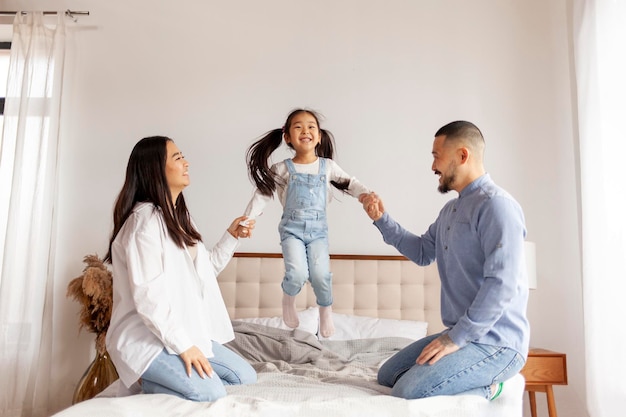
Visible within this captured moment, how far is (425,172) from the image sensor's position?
434 centimetres

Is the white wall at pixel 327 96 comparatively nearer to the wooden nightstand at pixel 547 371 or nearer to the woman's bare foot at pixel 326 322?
the wooden nightstand at pixel 547 371

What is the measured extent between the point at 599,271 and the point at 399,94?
6.14 feet

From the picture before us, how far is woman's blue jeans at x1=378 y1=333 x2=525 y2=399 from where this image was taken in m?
2.17

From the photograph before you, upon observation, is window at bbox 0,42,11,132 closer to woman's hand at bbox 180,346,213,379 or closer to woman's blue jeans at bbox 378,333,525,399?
woman's hand at bbox 180,346,213,379

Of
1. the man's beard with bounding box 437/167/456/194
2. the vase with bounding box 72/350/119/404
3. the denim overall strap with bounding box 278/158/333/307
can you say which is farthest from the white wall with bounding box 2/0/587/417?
the man's beard with bounding box 437/167/456/194

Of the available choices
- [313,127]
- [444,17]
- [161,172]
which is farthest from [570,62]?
[161,172]

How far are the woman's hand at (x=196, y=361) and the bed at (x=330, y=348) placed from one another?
125mm

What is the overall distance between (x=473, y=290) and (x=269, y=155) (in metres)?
1.27

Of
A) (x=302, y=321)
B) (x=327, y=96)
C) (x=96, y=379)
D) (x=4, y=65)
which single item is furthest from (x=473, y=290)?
(x=4, y=65)

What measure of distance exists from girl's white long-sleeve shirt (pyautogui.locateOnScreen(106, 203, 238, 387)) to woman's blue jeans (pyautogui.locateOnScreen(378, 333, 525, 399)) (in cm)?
84

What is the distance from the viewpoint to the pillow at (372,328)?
3.74m

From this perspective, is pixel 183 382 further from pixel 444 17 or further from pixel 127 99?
pixel 444 17

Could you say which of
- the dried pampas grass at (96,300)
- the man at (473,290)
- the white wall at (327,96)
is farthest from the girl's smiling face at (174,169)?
the white wall at (327,96)

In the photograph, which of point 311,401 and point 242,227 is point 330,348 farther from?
point 311,401
